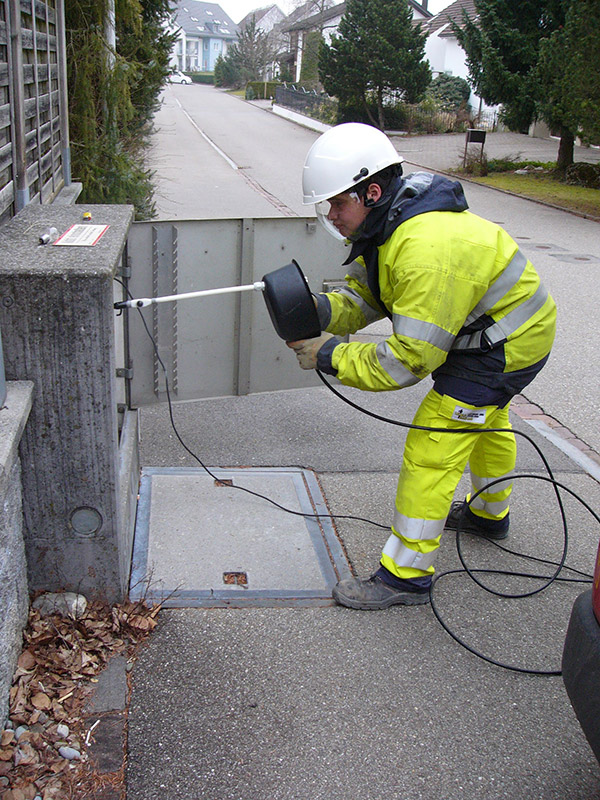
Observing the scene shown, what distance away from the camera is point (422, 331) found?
2.74m

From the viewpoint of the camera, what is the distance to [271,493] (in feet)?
13.4

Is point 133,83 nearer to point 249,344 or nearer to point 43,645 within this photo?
point 249,344

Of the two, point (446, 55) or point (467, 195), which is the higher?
point (446, 55)

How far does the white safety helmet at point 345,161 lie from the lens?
9.57 feet

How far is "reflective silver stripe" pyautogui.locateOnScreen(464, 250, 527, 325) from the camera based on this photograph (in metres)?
2.92

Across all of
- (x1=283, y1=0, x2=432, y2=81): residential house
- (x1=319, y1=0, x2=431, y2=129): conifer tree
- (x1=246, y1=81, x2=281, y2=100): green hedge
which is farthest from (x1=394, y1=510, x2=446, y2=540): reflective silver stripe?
(x1=246, y1=81, x2=281, y2=100): green hedge

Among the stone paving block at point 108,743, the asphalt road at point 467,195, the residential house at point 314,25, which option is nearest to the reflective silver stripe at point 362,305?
the stone paving block at point 108,743

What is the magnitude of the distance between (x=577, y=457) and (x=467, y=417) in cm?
210

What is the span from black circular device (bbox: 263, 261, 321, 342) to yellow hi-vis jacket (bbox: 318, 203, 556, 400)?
0.14 m

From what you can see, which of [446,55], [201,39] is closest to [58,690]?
[446,55]

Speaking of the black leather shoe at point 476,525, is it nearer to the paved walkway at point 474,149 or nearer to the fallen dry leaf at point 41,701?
the fallen dry leaf at point 41,701

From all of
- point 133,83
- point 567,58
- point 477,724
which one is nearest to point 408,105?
point 567,58

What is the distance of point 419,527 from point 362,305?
1.01 m

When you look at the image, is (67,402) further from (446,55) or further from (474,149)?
(446,55)
